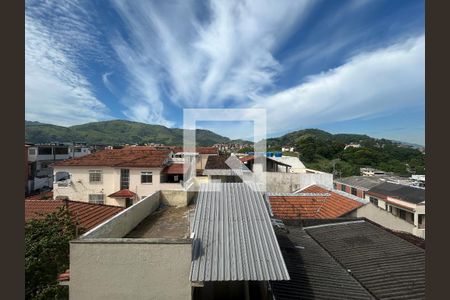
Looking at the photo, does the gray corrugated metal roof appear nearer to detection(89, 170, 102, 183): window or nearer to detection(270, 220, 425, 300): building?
detection(270, 220, 425, 300): building

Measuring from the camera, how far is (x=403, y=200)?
20328 millimetres

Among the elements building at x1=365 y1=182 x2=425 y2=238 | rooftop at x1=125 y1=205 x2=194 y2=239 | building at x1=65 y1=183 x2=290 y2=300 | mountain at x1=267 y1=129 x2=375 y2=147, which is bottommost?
building at x1=365 y1=182 x2=425 y2=238

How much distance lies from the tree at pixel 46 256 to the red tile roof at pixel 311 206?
8735mm

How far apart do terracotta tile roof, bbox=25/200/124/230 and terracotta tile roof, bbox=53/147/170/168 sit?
9.23 m

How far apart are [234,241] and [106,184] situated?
18.4 metres

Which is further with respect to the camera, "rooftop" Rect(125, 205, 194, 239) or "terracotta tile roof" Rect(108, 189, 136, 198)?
"terracotta tile roof" Rect(108, 189, 136, 198)

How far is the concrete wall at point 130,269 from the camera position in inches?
161

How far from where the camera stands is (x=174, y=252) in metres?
4.14

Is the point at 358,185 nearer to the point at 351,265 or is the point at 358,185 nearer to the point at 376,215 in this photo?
the point at 376,215

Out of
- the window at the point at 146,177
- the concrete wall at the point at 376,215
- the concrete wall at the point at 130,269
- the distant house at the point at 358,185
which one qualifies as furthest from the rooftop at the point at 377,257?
the distant house at the point at 358,185

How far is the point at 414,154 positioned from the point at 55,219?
3893 inches

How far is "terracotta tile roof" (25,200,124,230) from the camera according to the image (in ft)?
27.8

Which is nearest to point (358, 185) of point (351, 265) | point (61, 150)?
point (351, 265)

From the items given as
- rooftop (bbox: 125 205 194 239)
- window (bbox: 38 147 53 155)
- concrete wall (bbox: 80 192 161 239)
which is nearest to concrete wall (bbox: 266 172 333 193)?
rooftop (bbox: 125 205 194 239)
